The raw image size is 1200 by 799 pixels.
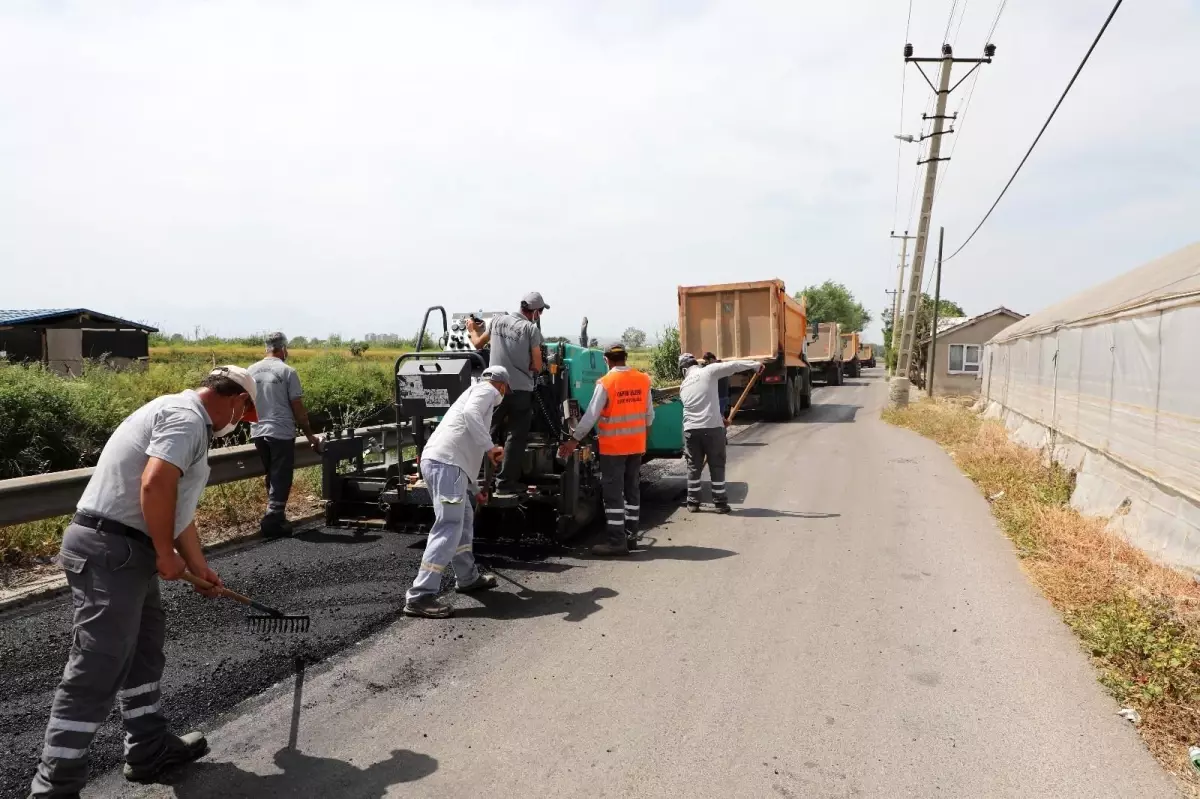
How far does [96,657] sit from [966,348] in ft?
105

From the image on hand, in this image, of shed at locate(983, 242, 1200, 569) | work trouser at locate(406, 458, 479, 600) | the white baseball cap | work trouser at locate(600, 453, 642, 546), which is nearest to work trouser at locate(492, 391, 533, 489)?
work trouser at locate(600, 453, 642, 546)

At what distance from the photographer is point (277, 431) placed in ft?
21.3

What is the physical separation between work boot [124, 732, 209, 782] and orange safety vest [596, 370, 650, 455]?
4008 millimetres

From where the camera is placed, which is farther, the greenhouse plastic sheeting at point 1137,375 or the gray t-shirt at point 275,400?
the gray t-shirt at point 275,400

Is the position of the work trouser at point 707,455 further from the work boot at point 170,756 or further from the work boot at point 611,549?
the work boot at point 170,756

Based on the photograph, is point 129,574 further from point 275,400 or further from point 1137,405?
point 1137,405

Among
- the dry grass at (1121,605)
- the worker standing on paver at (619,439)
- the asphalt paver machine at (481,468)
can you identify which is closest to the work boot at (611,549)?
the worker standing on paver at (619,439)

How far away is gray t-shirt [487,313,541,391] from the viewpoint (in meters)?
6.20

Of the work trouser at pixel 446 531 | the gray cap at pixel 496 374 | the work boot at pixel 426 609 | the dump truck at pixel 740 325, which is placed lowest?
the work boot at pixel 426 609

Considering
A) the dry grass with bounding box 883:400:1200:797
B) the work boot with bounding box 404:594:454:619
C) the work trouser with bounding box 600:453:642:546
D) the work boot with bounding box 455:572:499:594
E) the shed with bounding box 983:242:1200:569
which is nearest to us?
the dry grass with bounding box 883:400:1200:797

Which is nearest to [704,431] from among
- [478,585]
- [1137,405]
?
[478,585]

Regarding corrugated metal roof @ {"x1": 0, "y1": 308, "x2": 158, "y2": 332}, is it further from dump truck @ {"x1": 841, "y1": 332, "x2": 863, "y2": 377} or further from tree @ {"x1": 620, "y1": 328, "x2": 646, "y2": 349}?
dump truck @ {"x1": 841, "y1": 332, "x2": 863, "y2": 377}

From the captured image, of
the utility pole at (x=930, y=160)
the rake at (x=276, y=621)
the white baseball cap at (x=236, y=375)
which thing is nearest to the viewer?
the white baseball cap at (x=236, y=375)

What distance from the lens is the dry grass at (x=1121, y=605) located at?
3328 mm
